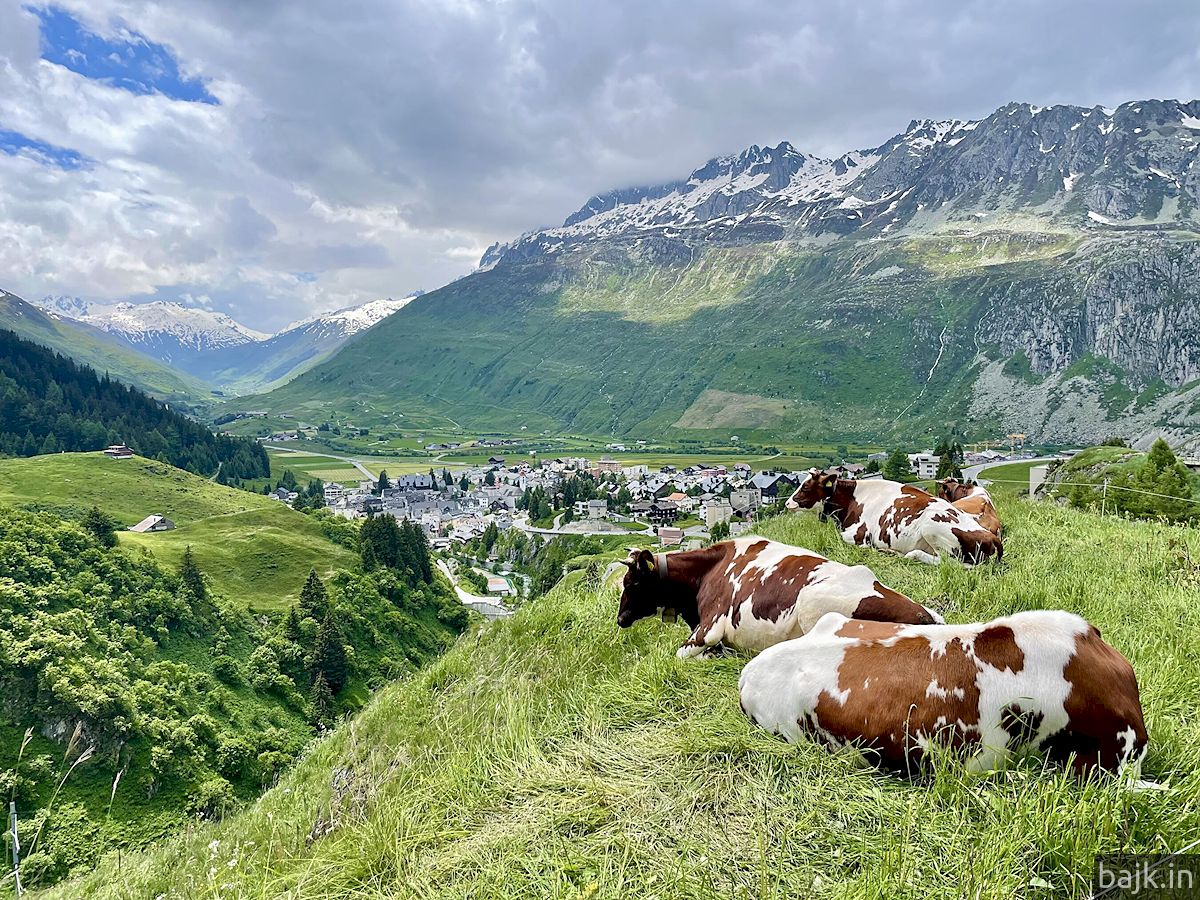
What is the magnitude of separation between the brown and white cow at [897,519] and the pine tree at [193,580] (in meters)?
100

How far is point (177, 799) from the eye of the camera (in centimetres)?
5847

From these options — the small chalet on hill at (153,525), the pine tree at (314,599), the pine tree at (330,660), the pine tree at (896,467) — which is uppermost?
the pine tree at (896,467)

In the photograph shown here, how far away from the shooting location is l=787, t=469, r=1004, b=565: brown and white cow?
34.8ft

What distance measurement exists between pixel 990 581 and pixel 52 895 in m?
12.8

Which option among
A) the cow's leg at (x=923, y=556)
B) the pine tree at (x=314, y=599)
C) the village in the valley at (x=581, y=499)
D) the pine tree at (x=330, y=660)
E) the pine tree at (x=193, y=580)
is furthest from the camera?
the village in the valley at (x=581, y=499)

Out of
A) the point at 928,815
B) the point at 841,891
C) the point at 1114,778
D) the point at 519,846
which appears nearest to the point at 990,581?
the point at 1114,778

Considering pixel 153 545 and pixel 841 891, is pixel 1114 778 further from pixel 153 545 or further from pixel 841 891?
pixel 153 545

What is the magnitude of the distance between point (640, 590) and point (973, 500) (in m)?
9.28

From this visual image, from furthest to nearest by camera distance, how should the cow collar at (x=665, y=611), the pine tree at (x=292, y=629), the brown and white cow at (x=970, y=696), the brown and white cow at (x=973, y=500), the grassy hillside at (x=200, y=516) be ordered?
the grassy hillside at (x=200, y=516), the pine tree at (x=292, y=629), the brown and white cow at (x=973, y=500), the cow collar at (x=665, y=611), the brown and white cow at (x=970, y=696)

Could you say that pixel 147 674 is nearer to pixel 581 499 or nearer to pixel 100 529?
pixel 100 529

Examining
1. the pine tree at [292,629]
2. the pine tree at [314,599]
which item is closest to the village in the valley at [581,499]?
the pine tree at [314,599]

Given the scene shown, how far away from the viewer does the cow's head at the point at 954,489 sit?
626 inches

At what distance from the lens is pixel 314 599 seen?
9388cm

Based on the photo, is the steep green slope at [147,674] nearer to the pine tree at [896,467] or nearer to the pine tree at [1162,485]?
the pine tree at [1162,485]
